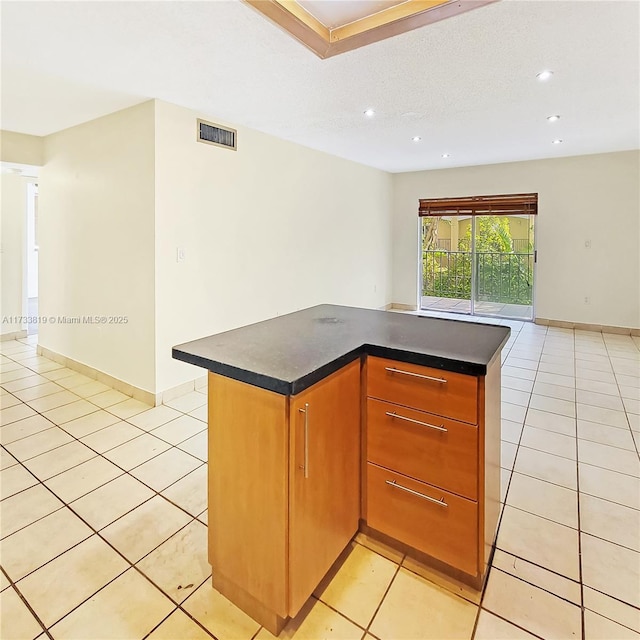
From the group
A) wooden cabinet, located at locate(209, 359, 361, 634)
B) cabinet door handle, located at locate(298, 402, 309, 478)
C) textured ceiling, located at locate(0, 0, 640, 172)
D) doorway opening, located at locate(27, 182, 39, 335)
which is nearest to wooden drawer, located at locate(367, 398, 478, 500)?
wooden cabinet, located at locate(209, 359, 361, 634)

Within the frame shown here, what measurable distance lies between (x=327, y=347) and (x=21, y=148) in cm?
444

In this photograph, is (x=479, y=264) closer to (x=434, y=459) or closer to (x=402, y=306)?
(x=402, y=306)

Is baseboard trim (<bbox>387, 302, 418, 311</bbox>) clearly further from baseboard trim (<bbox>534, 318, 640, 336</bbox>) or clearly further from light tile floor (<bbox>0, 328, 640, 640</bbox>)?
light tile floor (<bbox>0, 328, 640, 640</bbox>)

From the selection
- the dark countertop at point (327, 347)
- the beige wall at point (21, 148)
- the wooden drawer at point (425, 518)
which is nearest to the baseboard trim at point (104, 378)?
the dark countertop at point (327, 347)

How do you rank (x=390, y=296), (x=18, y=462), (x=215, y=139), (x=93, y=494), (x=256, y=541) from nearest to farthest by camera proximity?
1. (x=256, y=541)
2. (x=93, y=494)
3. (x=18, y=462)
4. (x=215, y=139)
5. (x=390, y=296)

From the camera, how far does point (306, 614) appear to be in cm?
144

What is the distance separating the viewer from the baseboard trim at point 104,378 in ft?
10.9

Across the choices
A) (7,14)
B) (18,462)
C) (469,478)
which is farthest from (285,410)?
(7,14)

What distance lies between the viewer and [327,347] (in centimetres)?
153

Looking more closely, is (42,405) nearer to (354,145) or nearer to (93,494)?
(93,494)

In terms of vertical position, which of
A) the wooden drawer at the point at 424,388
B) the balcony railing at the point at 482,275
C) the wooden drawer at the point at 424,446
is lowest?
the wooden drawer at the point at 424,446

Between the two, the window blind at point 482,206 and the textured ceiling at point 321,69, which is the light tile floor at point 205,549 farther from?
the window blind at point 482,206

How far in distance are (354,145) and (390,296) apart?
328 centimetres

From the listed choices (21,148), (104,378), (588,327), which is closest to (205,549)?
(104,378)
